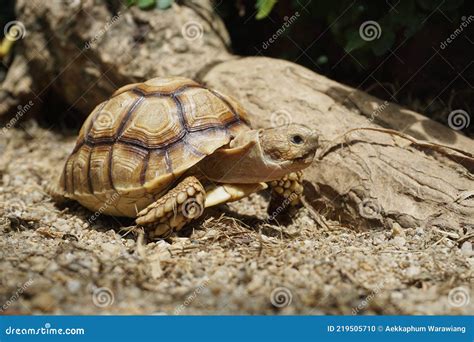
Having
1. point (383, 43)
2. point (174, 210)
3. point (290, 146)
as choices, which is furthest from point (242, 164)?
point (383, 43)

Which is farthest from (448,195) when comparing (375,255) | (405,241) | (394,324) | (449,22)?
(449,22)

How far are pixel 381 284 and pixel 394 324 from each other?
390 mm

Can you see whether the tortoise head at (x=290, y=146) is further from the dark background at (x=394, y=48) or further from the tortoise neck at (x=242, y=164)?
the dark background at (x=394, y=48)

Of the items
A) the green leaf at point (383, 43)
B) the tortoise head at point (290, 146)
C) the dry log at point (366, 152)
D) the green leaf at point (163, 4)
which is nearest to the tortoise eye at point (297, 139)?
the tortoise head at point (290, 146)

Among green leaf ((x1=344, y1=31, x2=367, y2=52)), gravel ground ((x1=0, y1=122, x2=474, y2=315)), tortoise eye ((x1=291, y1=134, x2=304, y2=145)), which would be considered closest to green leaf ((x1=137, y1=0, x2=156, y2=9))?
green leaf ((x1=344, y1=31, x2=367, y2=52))

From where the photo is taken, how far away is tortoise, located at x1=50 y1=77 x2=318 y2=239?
12.2 ft

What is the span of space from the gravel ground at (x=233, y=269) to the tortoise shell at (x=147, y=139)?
0.35 meters

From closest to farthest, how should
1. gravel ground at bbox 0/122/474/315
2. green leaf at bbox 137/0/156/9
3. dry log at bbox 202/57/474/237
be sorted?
gravel ground at bbox 0/122/474/315 < dry log at bbox 202/57/474/237 < green leaf at bbox 137/0/156/9

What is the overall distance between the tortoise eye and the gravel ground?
69cm

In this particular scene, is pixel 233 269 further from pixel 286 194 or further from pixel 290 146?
pixel 286 194

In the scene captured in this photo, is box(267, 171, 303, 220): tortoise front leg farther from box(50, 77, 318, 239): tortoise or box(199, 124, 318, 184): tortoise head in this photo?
box(199, 124, 318, 184): tortoise head

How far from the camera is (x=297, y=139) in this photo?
368 cm

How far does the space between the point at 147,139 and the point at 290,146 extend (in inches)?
41.6

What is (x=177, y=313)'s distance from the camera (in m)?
2.58
